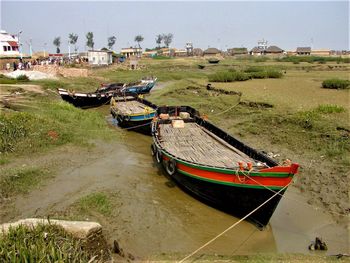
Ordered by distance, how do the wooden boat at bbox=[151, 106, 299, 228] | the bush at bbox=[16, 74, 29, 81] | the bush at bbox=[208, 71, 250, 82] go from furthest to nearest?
the bush at bbox=[208, 71, 250, 82]
the bush at bbox=[16, 74, 29, 81]
the wooden boat at bbox=[151, 106, 299, 228]

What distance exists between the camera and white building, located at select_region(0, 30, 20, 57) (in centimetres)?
5147

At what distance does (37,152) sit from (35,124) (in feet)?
7.49

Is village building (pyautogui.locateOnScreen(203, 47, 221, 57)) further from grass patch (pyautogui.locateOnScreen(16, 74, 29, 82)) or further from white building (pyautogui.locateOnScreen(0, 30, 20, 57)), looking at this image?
grass patch (pyautogui.locateOnScreen(16, 74, 29, 82))

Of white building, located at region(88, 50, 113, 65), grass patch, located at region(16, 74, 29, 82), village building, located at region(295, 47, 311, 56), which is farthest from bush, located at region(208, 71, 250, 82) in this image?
village building, located at region(295, 47, 311, 56)

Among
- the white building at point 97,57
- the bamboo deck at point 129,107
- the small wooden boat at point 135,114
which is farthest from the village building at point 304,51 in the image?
the small wooden boat at point 135,114

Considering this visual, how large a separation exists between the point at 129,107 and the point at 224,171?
13.5m

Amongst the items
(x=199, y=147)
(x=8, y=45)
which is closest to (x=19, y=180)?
(x=199, y=147)

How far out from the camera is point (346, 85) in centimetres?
2545

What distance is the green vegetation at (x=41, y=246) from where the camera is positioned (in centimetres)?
479

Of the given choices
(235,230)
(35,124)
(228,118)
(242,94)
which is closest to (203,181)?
(235,230)

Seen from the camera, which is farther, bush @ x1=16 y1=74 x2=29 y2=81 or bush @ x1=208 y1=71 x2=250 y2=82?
bush @ x1=208 y1=71 x2=250 y2=82

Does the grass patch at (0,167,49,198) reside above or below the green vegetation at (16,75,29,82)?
below

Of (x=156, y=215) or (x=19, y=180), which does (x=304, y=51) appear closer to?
(x=156, y=215)

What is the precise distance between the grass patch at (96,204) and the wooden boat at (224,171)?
7.38 ft
